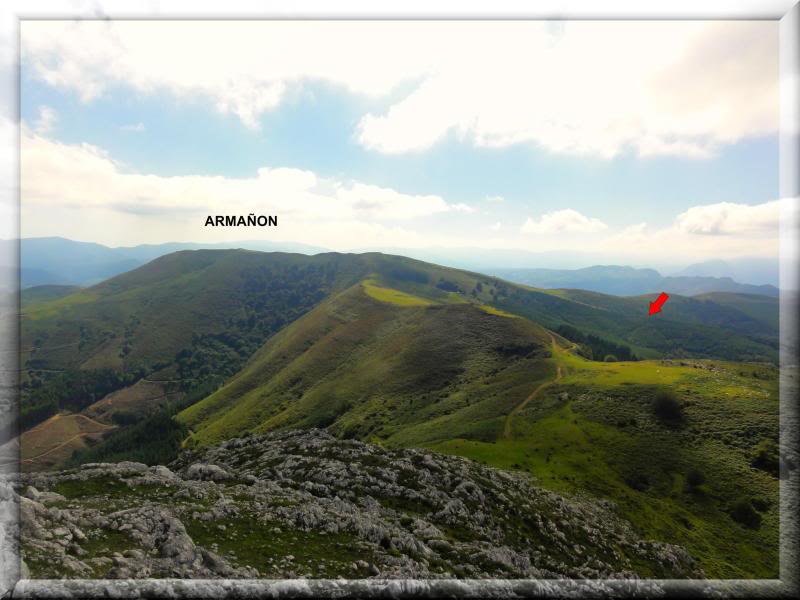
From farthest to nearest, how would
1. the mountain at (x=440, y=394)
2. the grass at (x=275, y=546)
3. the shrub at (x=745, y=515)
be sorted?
the mountain at (x=440, y=394)
the shrub at (x=745, y=515)
the grass at (x=275, y=546)

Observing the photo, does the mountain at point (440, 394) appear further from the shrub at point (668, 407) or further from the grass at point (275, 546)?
the grass at point (275, 546)

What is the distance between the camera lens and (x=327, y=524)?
13.7 meters

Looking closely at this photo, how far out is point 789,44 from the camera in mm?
9594

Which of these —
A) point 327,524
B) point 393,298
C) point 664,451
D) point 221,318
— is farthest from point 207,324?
point 664,451

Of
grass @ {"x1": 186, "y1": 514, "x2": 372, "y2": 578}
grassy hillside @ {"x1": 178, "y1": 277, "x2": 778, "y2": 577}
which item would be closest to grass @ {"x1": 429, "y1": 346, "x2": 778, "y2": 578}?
grassy hillside @ {"x1": 178, "y1": 277, "x2": 778, "y2": 577}

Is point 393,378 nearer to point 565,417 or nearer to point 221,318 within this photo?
point 565,417

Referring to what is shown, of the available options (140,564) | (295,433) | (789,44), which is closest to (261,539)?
(140,564)

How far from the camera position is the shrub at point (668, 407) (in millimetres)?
30956

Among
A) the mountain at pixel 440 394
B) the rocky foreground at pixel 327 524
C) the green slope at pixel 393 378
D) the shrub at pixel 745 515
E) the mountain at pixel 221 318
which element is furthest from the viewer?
the mountain at pixel 221 318

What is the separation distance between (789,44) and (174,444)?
298ft

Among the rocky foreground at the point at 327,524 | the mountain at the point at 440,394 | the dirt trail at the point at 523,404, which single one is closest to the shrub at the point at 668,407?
the mountain at the point at 440,394

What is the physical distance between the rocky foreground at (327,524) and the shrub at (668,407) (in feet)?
43.5

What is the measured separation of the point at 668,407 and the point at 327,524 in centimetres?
3240

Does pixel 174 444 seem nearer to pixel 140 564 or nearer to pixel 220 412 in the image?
pixel 220 412
